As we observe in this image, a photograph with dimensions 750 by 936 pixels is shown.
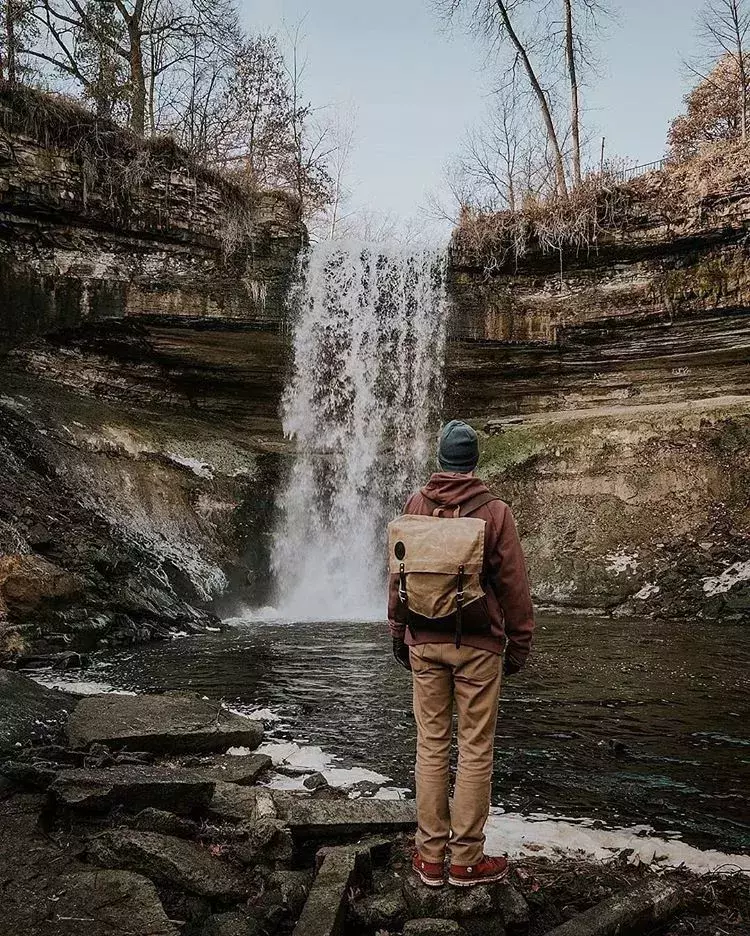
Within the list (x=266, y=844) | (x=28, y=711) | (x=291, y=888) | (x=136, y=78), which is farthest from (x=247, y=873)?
(x=136, y=78)

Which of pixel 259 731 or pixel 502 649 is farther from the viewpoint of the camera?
pixel 259 731

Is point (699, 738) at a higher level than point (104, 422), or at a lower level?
lower

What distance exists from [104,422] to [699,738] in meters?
12.1

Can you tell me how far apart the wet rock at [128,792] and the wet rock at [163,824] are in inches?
6.1

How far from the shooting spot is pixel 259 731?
179 inches

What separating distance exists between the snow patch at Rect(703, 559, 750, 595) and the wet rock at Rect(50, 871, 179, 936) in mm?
11609

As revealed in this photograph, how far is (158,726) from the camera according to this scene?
4.39m

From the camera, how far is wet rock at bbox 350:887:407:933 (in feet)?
7.93

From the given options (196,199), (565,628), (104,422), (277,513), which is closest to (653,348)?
(565,628)

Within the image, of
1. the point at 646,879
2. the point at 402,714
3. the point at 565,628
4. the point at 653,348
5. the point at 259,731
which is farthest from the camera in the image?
the point at 653,348

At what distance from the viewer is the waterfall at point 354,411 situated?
15.1m

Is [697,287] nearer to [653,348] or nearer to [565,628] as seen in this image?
[653,348]

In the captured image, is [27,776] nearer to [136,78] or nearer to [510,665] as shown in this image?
[510,665]

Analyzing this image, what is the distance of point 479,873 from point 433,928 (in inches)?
14.4
